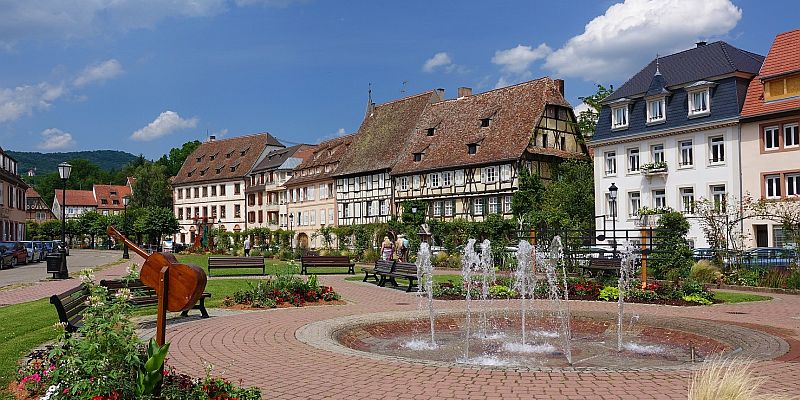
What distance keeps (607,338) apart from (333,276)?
55.2ft

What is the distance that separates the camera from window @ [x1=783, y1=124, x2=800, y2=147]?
113ft

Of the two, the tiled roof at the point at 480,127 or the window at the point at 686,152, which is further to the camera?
the tiled roof at the point at 480,127

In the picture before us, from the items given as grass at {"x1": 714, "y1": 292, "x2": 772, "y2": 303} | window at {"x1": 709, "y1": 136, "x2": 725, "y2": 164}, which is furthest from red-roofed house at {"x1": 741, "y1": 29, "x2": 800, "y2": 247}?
grass at {"x1": 714, "y1": 292, "x2": 772, "y2": 303}

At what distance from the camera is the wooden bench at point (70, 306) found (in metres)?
9.33

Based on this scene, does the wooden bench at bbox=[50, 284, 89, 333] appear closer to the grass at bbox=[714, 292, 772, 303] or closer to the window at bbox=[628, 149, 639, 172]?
the grass at bbox=[714, 292, 772, 303]

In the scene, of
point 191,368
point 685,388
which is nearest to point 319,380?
point 191,368

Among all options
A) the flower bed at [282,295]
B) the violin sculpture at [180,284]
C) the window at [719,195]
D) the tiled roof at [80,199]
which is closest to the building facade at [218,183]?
the tiled roof at [80,199]

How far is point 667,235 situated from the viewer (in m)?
25.9

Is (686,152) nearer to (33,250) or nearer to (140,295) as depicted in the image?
(140,295)

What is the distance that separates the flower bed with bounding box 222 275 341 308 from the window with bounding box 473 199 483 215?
3150cm

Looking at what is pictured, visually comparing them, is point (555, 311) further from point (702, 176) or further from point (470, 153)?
point (470, 153)

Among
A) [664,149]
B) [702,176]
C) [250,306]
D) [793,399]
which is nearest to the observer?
[793,399]

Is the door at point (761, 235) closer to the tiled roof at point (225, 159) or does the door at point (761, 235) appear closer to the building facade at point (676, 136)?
the building facade at point (676, 136)

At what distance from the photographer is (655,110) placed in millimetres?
41688
